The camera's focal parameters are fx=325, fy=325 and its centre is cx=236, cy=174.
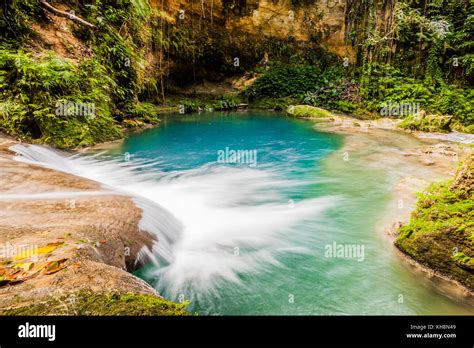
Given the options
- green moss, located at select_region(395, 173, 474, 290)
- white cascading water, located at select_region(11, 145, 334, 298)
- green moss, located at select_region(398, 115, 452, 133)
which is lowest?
white cascading water, located at select_region(11, 145, 334, 298)

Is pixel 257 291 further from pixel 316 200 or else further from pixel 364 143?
pixel 364 143

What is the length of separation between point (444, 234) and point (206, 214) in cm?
336

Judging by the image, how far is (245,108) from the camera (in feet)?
68.4

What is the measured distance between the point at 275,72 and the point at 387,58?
6932 millimetres

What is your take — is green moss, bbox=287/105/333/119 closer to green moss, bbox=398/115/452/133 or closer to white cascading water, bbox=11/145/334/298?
green moss, bbox=398/115/452/133

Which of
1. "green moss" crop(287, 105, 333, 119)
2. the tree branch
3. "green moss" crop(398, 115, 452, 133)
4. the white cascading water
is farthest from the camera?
"green moss" crop(287, 105, 333, 119)

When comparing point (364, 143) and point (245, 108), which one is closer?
point (364, 143)

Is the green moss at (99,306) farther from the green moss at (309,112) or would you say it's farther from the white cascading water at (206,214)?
the green moss at (309,112)

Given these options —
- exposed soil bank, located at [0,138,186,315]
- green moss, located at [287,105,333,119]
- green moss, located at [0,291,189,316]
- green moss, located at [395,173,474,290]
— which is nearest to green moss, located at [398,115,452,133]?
green moss, located at [287,105,333,119]

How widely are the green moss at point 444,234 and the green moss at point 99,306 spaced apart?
116 inches

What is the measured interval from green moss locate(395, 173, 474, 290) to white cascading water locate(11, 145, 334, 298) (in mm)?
1388

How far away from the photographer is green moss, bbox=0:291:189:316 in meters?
1.76
